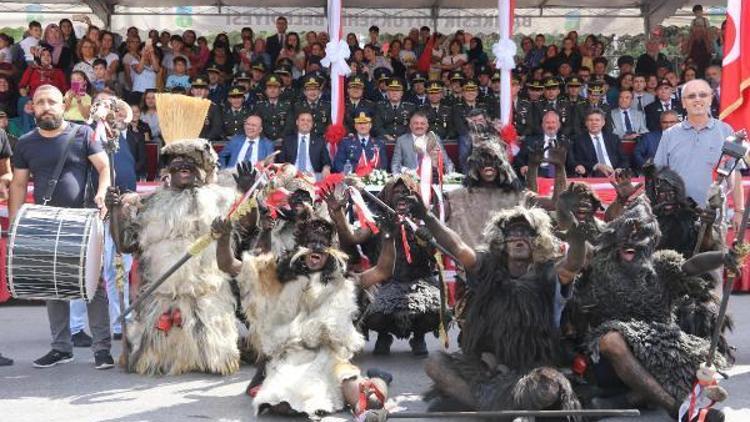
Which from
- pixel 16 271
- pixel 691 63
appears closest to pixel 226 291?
pixel 16 271

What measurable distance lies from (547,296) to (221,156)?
261 inches

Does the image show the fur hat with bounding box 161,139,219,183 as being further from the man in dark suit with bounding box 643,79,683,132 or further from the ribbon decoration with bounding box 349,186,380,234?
the man in dark suit with bounding box 643,79,683,132

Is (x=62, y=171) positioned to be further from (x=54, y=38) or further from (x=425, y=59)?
(x=425, y=59)

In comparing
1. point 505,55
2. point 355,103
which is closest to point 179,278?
point 505,55

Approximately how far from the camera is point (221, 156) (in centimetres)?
1179

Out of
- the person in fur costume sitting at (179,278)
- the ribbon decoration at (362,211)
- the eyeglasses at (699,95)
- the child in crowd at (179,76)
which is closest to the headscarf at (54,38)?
the child in crowd at (179,76)

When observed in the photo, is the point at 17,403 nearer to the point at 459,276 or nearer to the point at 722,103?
the point at 459,276

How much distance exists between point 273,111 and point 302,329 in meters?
7.25

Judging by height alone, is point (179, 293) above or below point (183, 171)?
below

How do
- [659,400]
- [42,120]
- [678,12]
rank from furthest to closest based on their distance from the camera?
[678,12] → [42,120] → [659,400]

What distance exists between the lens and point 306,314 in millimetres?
6312

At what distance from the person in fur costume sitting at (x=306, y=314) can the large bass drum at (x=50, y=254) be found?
1.04 metres

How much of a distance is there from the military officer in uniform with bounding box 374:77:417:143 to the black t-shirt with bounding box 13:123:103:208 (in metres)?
5.68

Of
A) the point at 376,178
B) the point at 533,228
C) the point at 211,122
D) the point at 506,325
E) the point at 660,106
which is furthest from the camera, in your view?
the point at 660,106
